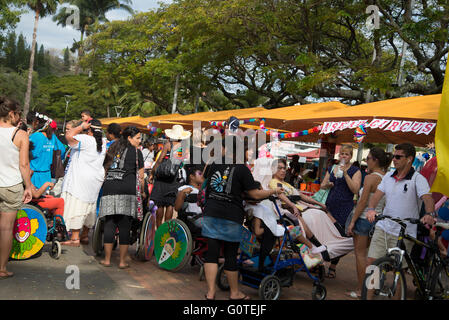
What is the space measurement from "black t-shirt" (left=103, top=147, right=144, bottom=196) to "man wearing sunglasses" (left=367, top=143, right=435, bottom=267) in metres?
2.94

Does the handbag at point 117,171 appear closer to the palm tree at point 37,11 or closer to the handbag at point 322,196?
the handbag at point 322,196

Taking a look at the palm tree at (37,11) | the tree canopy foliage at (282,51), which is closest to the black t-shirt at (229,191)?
the tree canopy foliage at (282,51)

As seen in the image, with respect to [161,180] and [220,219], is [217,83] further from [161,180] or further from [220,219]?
[220,219]

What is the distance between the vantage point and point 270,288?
4.72m

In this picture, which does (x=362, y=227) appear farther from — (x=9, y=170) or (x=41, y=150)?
(x=41, y=150)

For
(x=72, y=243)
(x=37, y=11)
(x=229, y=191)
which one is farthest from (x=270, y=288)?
(x=37, y=11)

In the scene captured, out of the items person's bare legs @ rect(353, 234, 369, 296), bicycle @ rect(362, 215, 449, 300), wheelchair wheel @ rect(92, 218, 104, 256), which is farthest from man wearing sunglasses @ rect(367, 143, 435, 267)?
wheelchair wheel @ rect(92, 218, 104, 256)

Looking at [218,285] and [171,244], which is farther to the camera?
[171,244]

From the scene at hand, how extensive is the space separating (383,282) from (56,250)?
3.98m

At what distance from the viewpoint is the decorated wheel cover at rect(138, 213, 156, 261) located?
629cm

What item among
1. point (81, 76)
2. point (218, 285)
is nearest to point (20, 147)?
point (218, 285)

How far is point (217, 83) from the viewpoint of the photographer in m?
23.3

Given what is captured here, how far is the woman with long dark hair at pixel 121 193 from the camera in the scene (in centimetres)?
577
